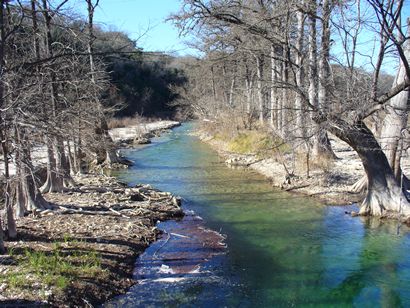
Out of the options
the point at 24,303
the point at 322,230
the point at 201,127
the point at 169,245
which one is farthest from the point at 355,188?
the point at 201,127

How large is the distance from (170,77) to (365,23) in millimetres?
58179

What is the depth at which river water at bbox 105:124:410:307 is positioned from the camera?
23.7ft

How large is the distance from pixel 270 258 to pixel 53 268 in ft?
13.9

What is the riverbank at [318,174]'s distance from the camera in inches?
546

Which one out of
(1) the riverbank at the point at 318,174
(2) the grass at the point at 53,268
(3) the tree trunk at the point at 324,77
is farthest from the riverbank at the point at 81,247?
(3) the tree trunk at the point at 324,77

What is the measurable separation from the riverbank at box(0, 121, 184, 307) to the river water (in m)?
0.39

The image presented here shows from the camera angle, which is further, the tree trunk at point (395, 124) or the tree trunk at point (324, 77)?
the tree trunk at point (395, 124)

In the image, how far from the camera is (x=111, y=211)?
11039mm

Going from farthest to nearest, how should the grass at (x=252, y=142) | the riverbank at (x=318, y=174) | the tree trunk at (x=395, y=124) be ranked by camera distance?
1. the grass at (x=252, y=142)
2. the riverbank at (x=318, y=174)
3. the tree trunk at (x=395, y=124)

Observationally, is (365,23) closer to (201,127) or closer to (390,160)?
(390,160)

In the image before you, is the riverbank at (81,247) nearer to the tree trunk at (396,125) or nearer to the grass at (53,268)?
the grass at (53,268)

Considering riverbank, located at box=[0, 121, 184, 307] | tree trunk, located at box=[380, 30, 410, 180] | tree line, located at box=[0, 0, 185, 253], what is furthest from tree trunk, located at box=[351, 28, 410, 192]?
tree line, located at box=[0, 0, 185, 253]

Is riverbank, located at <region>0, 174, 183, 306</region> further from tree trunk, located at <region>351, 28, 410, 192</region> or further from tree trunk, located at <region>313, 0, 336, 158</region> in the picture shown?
tree trunk, located at <region>351, 28, 410, 192</region>

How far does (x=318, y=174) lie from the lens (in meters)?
15.9
